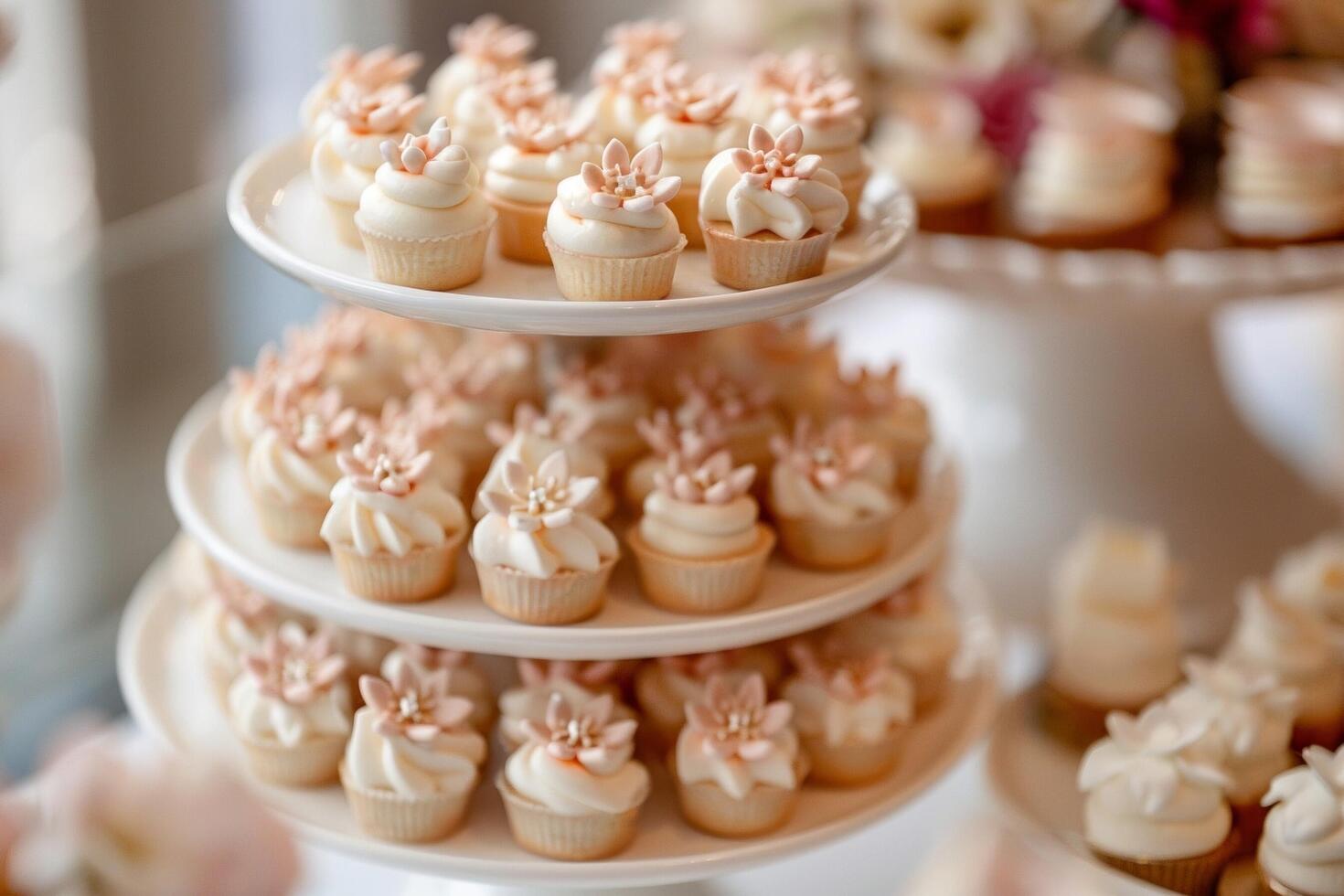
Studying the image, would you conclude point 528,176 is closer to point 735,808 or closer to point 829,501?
point 829,501

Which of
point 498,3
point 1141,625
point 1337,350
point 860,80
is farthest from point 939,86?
point 498,3

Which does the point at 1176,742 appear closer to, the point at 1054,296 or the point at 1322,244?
the point at 1054,296

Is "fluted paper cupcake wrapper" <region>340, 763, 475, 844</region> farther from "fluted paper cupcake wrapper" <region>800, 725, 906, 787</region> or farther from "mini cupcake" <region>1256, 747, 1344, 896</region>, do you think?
"mini cupcake" <region>1256, 747, 1344, 896</region>

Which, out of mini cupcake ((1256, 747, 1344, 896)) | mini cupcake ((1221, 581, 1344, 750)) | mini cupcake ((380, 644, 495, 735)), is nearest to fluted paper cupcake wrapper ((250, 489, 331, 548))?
mini cupcake ((380, 644, 495, 735))

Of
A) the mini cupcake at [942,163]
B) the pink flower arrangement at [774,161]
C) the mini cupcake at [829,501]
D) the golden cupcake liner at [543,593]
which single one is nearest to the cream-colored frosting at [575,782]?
the golden cupcake liner at [543,593]

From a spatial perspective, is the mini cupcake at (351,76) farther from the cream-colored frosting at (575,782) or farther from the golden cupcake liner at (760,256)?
the cream-colored frosting at (575,782)

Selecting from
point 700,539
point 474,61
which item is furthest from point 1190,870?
point 474,61
